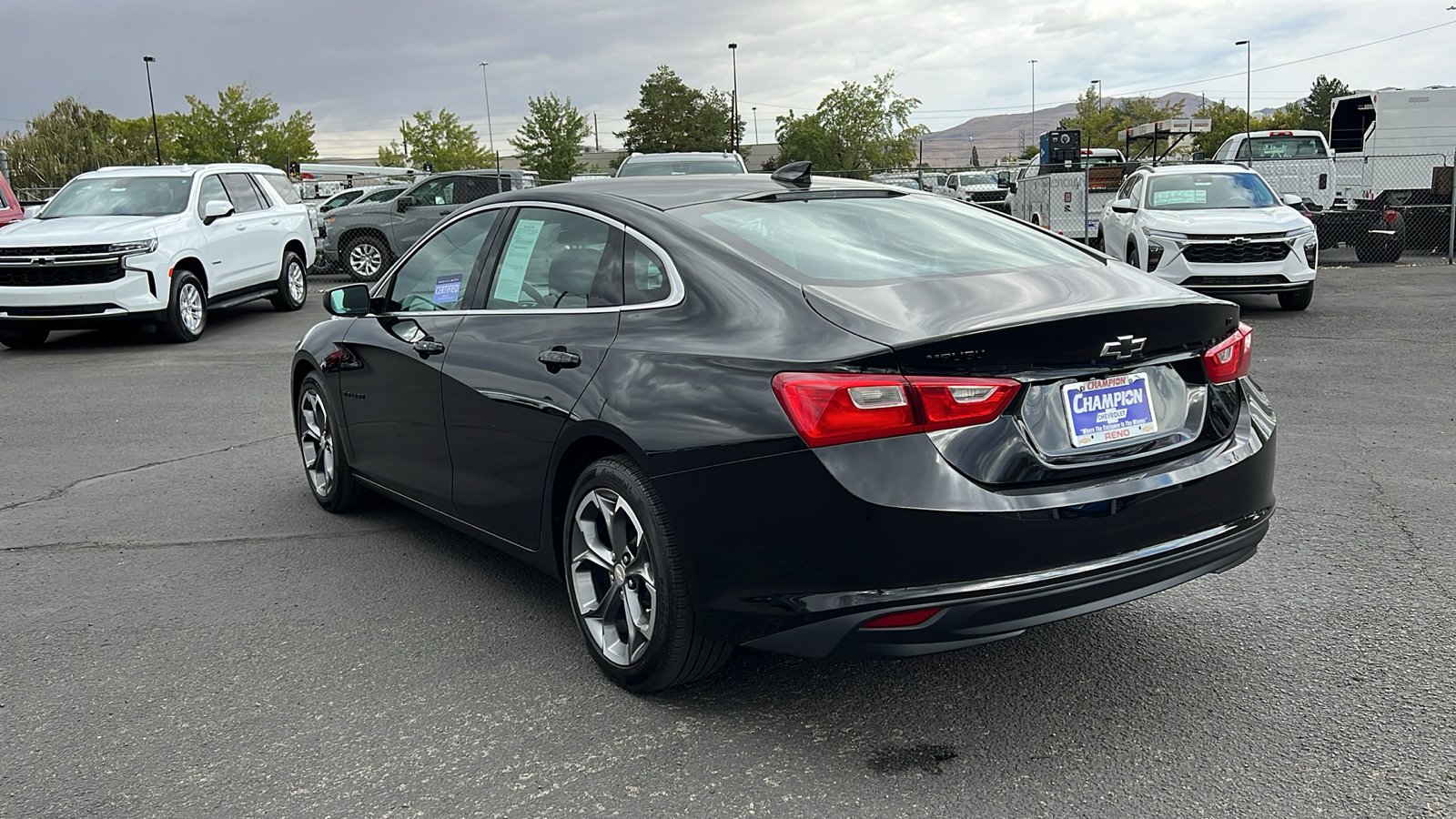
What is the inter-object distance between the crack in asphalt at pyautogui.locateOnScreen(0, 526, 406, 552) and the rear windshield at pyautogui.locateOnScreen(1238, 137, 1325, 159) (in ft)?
76.9

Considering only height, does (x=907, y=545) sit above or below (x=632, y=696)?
above

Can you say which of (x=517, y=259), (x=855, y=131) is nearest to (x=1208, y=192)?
(x=517, y=259)

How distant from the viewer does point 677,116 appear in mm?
85312

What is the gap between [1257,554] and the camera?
479cm

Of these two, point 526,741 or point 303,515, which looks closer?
point 526,741

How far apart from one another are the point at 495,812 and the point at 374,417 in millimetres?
2493

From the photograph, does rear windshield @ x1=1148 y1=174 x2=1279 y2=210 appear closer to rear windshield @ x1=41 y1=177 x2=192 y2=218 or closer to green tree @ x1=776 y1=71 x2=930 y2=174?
rear windshield @ x1=41 y1=177 x2=192 y2=218

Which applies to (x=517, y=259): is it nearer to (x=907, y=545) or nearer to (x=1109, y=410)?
(x=907, y=545)

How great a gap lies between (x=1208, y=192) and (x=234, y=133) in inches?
2496

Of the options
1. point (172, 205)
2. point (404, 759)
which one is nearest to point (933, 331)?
point (404, 759)

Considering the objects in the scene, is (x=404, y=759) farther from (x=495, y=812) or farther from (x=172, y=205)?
(x=172, y=205)

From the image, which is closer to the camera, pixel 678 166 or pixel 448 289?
pixel 448 289

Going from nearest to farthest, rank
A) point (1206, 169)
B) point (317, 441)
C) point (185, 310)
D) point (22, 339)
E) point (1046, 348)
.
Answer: point (1046, 348)
point (317, 441)
point (185, 310)
point (22, 339)
point (1206, 169)

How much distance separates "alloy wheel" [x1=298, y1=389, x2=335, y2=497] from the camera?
5.78 metres
